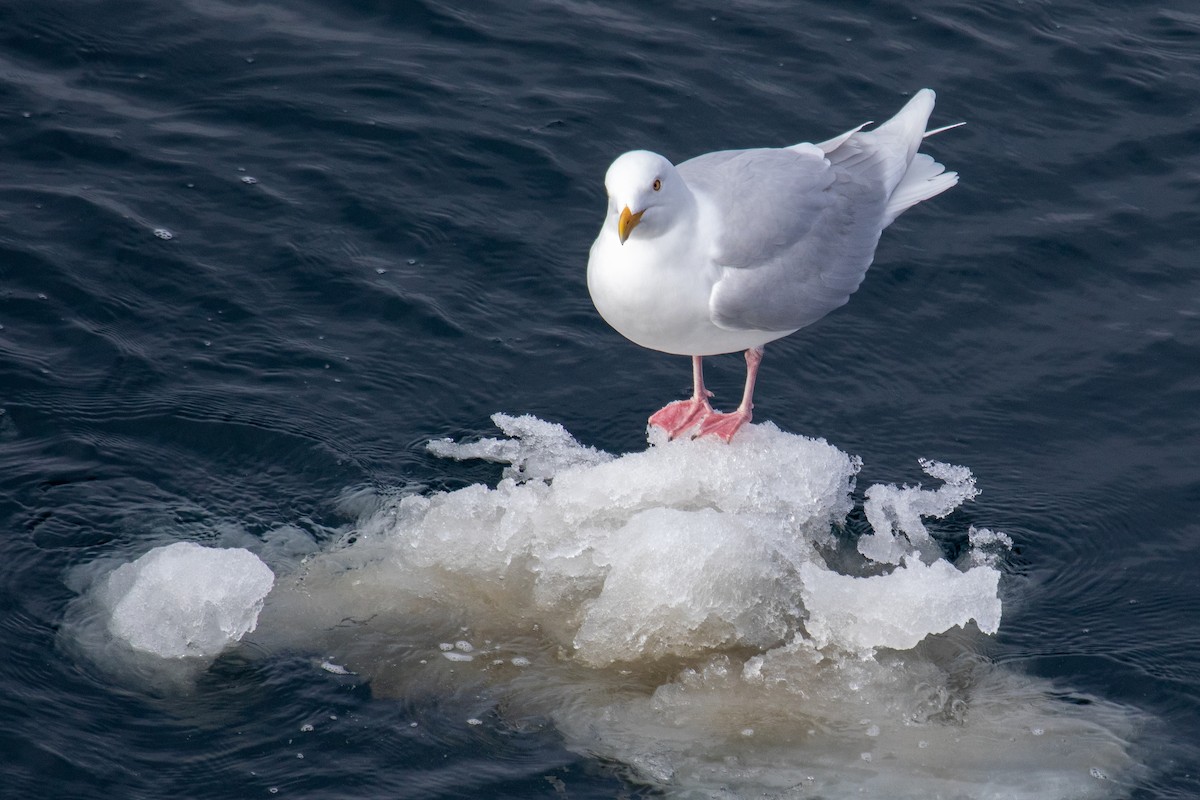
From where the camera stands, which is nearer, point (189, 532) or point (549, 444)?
point (189, 532)

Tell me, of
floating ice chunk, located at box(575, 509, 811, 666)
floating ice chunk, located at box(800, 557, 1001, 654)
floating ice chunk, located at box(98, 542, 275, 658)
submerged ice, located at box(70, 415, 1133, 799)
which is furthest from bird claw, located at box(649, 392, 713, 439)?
floating ice chunk, located at box(98, 542, 275, 658)

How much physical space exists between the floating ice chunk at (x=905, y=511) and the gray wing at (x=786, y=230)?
83cm

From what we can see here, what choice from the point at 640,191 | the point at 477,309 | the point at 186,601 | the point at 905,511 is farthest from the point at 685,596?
the point at 477,309

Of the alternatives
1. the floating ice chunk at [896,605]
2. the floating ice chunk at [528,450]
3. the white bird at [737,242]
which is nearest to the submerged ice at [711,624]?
the floating ice chunk at [896,605]

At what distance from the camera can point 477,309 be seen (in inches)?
276

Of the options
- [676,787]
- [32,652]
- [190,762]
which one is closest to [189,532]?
[32,652]

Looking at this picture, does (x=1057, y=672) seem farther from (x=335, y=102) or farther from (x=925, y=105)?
(x=335, y=102)

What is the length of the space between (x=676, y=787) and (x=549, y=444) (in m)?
1.97

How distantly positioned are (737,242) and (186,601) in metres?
2.43

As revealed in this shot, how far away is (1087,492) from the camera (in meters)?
6.24

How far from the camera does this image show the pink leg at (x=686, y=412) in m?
6.12

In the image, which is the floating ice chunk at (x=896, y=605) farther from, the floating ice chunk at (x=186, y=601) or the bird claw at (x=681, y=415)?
the floating ice chunk at (x=186, y=601)

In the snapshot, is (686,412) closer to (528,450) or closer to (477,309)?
(528,450)

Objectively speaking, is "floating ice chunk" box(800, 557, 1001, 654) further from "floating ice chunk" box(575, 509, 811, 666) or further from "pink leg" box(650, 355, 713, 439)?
"pink leg" box(650, 355, 713, 439)
